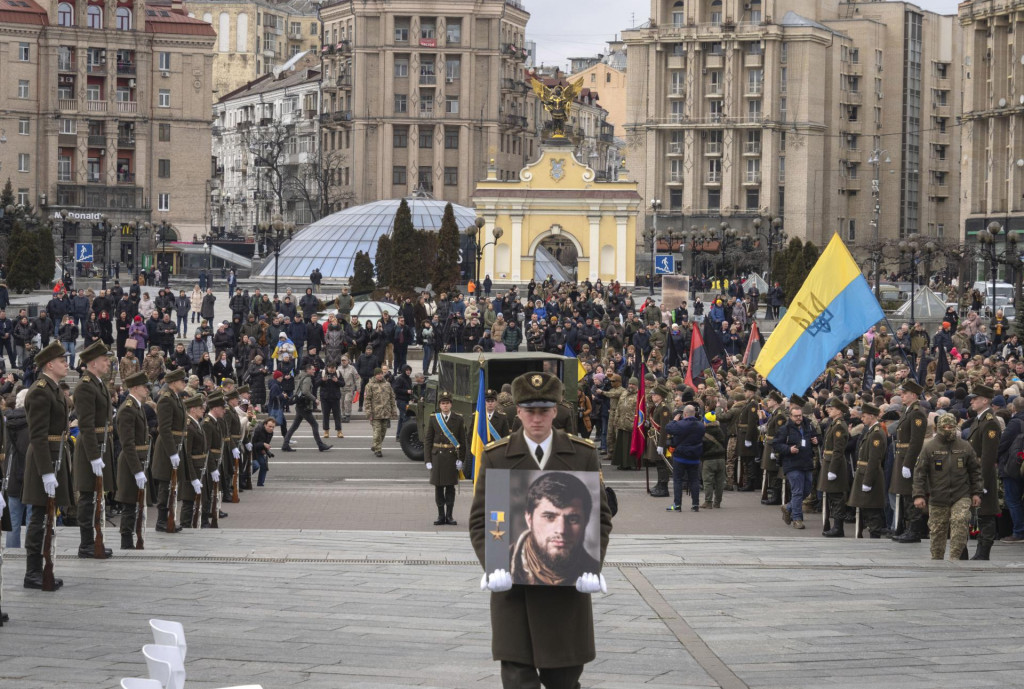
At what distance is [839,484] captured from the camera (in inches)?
709

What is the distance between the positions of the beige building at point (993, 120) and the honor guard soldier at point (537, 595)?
2850 inches

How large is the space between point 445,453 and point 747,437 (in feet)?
17.1

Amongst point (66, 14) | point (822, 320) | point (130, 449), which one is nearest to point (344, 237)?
point (66, 14)

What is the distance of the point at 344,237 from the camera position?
249 ft

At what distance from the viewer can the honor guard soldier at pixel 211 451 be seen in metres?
17.8

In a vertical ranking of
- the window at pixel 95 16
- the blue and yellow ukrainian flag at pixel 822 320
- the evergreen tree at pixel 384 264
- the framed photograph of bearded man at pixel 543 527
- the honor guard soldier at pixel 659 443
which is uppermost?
the window at pixel 95 16

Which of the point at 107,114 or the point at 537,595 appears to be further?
the point at 107,114

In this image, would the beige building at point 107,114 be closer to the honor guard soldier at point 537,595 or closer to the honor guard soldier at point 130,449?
the honor guard soldier at point 130,449

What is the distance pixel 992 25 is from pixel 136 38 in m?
49.4

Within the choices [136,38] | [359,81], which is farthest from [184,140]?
[359,81]

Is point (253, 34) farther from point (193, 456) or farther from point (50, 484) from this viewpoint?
point (50, 484)

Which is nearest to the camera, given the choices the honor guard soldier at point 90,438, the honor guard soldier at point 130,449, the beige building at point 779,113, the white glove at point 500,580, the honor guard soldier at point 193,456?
the white glove at point 500,580

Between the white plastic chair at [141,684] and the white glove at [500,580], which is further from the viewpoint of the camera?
the white glove at [500,580]

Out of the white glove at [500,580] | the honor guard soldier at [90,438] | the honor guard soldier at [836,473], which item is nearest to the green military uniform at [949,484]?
the honor guard soldier at [836,473]
